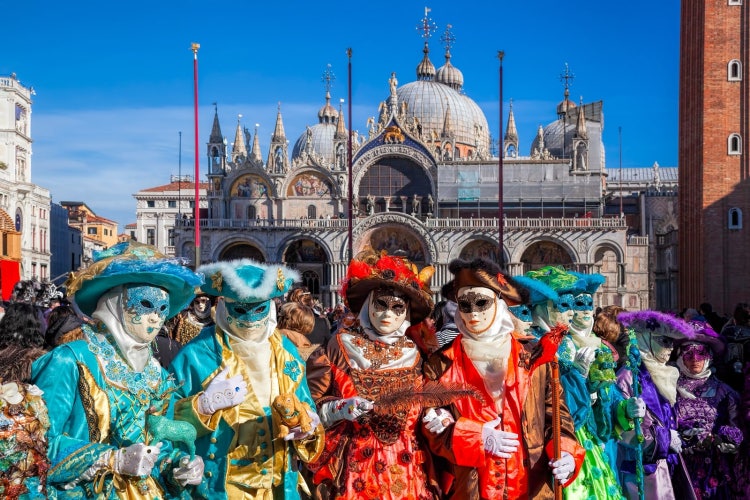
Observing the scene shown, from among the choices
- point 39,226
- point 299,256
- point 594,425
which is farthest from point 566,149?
point 594,425

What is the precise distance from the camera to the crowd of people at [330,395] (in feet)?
11.2

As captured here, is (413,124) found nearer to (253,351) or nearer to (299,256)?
(299,256)

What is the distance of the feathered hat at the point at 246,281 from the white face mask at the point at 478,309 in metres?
0.94

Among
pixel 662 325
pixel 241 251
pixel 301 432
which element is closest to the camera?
pixel 301 432

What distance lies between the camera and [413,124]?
138 ft

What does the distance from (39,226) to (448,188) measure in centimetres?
2163

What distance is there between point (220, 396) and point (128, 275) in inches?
26.8

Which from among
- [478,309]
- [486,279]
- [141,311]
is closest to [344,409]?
[478,309]

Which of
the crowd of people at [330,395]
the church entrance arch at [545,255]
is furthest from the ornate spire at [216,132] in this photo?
the crowd of people at [330,395]

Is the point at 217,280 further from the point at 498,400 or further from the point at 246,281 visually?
the point at 498,400

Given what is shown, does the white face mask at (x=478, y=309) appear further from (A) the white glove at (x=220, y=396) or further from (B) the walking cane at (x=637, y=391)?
(B) the walking cane at (x=637, y=391)

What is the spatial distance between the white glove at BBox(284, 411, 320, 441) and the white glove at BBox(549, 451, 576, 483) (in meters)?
1.21

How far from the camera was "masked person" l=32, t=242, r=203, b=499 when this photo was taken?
328cm

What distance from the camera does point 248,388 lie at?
13.4 ft
